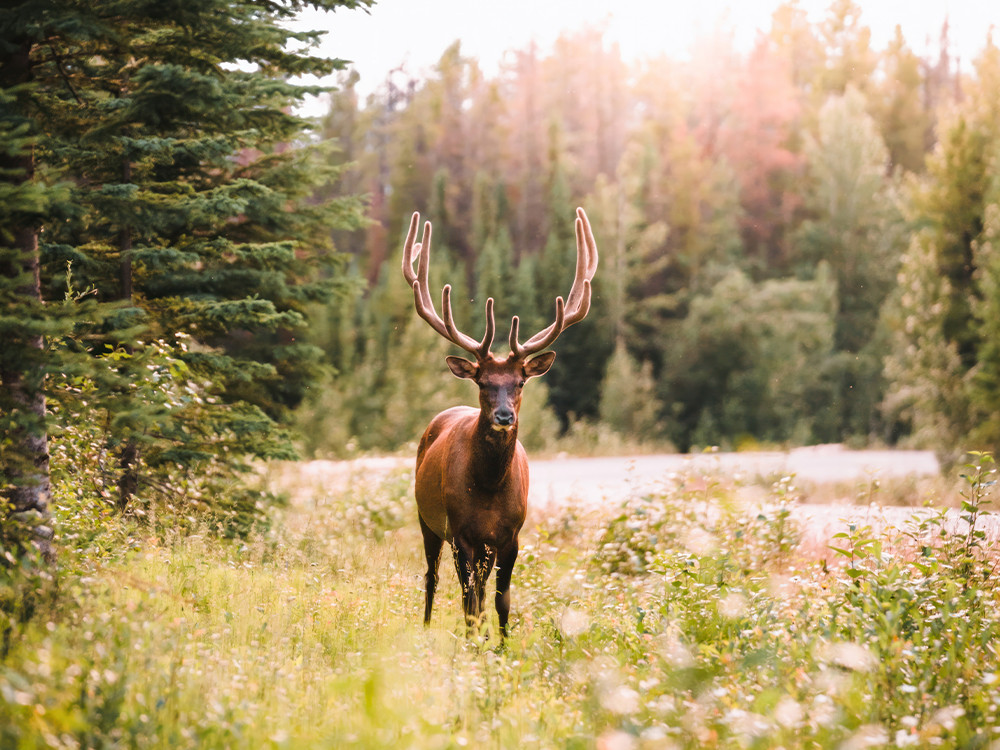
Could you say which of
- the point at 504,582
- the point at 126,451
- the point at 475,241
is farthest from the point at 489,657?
the point at 475,241

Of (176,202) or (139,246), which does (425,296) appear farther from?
(139,246)

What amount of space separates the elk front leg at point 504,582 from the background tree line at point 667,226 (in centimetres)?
1938

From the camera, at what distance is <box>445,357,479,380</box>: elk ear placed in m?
5.71

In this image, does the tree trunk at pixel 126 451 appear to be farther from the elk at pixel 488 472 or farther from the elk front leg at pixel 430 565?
the elk at pixel 488 472

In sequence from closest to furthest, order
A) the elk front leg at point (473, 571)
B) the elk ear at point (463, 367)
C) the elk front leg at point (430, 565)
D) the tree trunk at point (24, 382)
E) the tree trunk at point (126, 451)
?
the tree trunk at point (24, 382) → the elk front leg at point (473, 571) → the elk ear at point (463, 367) → the elk front leg at point (430, 565) → the tree trunk at point (126, 451)

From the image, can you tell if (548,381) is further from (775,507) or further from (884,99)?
(775,507)

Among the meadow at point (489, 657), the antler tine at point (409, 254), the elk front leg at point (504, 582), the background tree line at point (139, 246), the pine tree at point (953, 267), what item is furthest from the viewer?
the pine tree at point (953, 267)

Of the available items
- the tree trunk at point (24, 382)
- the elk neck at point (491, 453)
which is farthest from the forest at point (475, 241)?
the elk neck at point (491, 453)

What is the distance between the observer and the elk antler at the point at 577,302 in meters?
5.76

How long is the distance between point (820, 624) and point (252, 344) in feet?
24.9

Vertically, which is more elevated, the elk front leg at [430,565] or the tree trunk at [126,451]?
the tree trunk at [126,451]

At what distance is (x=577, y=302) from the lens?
Result: 252 inches

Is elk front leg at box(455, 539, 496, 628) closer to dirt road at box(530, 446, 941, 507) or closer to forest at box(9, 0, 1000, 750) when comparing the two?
forest at box(9, 0, 1000, 750)

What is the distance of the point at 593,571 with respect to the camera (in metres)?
7.59
